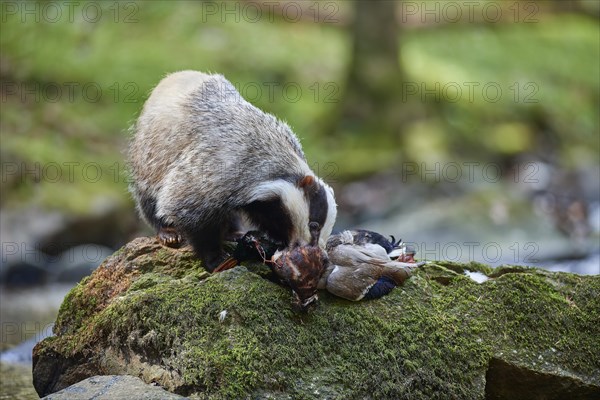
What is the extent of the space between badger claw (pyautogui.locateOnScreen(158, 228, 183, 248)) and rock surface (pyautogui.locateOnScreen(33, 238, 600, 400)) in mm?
374

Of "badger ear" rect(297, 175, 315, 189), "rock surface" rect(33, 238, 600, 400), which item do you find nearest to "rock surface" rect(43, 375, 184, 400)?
"rock surface" rect(33, 238, 600, 400)

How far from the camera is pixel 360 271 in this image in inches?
207

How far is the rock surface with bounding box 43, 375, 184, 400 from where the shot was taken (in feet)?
→ 14.8

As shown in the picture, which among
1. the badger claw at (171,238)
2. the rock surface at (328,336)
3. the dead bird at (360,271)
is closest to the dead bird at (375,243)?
the dead bird at (360,271)

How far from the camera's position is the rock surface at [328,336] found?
4.73m

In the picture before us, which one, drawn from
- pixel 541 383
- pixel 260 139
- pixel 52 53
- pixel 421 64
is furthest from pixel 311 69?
pixel 541 383

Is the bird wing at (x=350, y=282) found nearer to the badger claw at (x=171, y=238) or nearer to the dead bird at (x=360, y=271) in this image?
the dead bird at (x=360, y=271)

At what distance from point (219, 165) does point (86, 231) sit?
277 inches

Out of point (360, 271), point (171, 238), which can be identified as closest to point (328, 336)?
point (360, 271)

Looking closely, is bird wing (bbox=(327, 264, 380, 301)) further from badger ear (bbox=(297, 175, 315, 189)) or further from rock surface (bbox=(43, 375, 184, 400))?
rock surface (bbox=(43, 375, 184, 400))

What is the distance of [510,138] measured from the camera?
16.9m

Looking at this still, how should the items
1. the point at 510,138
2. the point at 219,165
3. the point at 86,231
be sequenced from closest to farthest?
the point at 219,165 → the point at 86,231 → the point at 510,138

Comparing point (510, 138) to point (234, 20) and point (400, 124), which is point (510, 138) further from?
point (234, 20)

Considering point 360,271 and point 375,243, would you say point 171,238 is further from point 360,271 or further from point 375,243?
point 360,271
